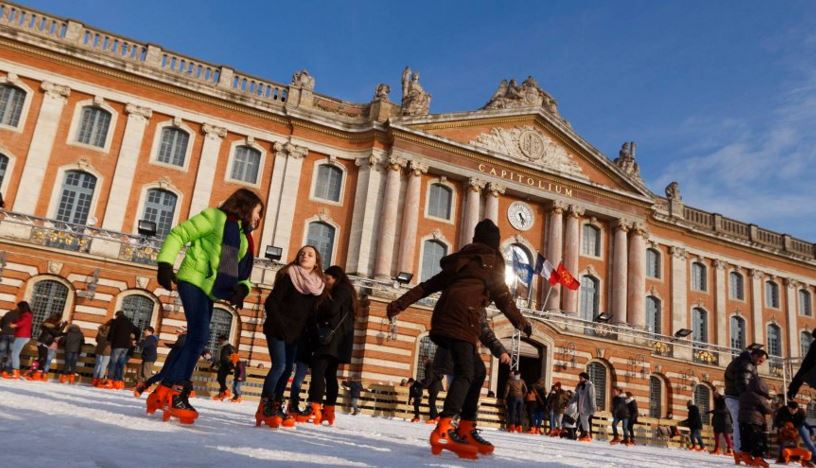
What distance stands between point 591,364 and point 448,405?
2217 centimetres

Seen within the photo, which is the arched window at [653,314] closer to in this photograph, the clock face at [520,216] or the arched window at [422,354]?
the clock face at [520,216]

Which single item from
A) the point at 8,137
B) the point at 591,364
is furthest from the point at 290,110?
the point at 591,364

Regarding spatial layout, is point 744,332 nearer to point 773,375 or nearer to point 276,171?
point 773,375

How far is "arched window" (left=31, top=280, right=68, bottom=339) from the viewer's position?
19562 mm

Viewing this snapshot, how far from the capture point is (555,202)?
28078 millimetres

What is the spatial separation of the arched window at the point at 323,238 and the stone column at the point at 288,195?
3.10 feet

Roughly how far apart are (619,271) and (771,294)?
12937 millimetres

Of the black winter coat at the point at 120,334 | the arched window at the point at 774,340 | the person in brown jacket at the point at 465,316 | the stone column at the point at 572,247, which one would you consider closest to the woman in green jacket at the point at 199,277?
the person in brown jacket at the point at 465,316

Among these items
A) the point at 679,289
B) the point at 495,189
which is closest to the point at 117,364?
the point at 495,189

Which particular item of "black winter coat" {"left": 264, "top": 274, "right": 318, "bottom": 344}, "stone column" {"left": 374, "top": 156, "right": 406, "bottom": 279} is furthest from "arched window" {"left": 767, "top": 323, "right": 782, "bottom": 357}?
"black winter coat" {"left": 264, "top": 274, "right": 318, "bottom": 344}

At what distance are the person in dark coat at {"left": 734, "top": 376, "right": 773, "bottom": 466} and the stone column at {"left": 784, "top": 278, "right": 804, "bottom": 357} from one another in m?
30.4

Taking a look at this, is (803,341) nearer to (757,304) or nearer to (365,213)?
(757,304)

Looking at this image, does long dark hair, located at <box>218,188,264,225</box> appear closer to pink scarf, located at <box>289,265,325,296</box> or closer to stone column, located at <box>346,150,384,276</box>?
pink scarf, located at <box>289,265,325,296</box>

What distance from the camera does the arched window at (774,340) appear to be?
34281 mm
